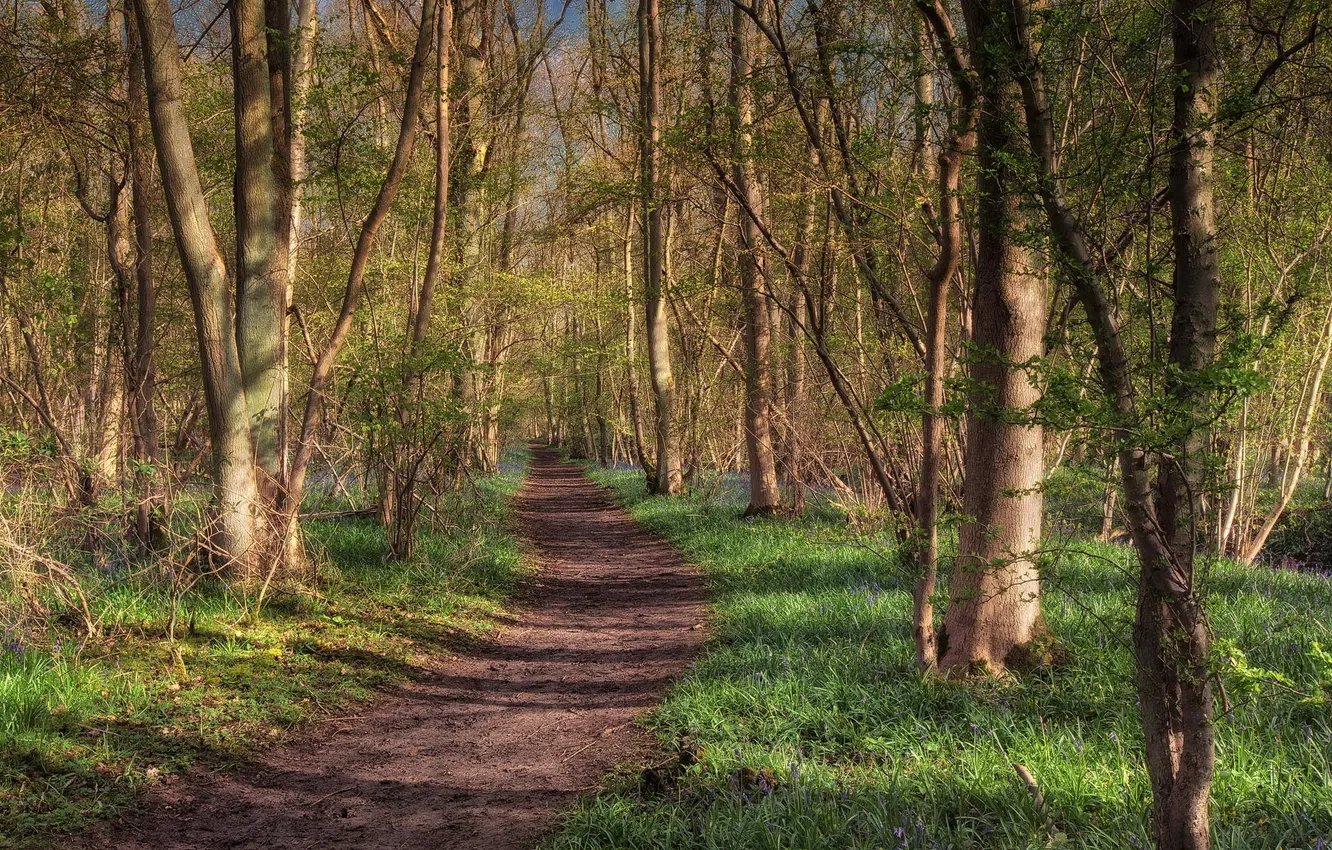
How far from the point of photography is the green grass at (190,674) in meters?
4.16

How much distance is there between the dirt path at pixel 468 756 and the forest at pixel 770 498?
0.04 meters

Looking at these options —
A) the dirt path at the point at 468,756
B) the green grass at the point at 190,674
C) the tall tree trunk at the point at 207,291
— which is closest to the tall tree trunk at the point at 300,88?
the tall tree trunk at the point at 207,291

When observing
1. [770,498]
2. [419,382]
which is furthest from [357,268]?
[770,498]

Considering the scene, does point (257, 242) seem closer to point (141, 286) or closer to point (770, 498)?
point (141, 286)

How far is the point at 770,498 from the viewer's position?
45.3 feet

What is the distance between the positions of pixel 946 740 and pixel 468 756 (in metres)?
2.74

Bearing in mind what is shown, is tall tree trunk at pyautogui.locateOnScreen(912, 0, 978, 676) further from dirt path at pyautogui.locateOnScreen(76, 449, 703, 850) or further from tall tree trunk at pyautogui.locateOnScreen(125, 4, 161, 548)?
tall tree trunk at pyautogui.locateOnScreen(125, 4, 161, 548)

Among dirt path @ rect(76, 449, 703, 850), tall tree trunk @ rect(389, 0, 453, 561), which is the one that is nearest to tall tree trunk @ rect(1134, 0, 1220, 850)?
dirt path @ rect(76, 449, 703, 850)

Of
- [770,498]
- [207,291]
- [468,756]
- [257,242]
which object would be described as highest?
[257,242]

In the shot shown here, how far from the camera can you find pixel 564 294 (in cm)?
1891

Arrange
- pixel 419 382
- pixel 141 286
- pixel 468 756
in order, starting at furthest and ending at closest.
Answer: pixel 419 382, pixel 141 286, pixel 468 756

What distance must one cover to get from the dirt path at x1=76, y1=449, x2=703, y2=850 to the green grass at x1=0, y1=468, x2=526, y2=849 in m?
0.27

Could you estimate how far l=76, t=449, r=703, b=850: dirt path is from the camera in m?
4.01

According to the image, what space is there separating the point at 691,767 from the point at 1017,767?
1.63 metres
